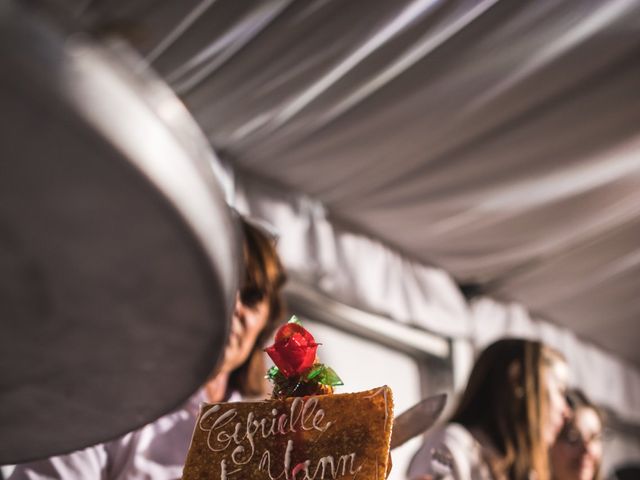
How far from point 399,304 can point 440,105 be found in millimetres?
1046

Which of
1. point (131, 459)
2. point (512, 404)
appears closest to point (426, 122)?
point (512, 404)

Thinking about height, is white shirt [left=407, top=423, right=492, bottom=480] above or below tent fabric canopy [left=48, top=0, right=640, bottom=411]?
Answer: below

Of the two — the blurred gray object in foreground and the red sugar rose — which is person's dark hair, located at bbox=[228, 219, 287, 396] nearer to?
the red sugar rose

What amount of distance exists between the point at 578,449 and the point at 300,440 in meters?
1.46

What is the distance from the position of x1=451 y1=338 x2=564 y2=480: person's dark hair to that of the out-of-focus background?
0.66 ft

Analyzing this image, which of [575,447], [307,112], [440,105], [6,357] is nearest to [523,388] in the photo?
[575,447]

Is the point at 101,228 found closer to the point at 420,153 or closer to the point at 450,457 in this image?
the point at 450,457

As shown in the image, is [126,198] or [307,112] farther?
[307,112]

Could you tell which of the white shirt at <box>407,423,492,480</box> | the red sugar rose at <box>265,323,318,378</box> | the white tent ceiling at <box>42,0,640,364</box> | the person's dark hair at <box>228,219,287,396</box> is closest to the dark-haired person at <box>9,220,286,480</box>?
the person's dark hair at <box>228,219,287,396</box>

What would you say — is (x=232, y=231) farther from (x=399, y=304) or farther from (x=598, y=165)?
(x=399, y=304)

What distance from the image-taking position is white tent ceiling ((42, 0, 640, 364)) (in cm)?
161

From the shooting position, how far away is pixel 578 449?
1.86m

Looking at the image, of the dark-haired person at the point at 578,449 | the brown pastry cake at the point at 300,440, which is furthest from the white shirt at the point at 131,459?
the dark-haired person at the point at 578,449

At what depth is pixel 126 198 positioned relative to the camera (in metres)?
0.30
